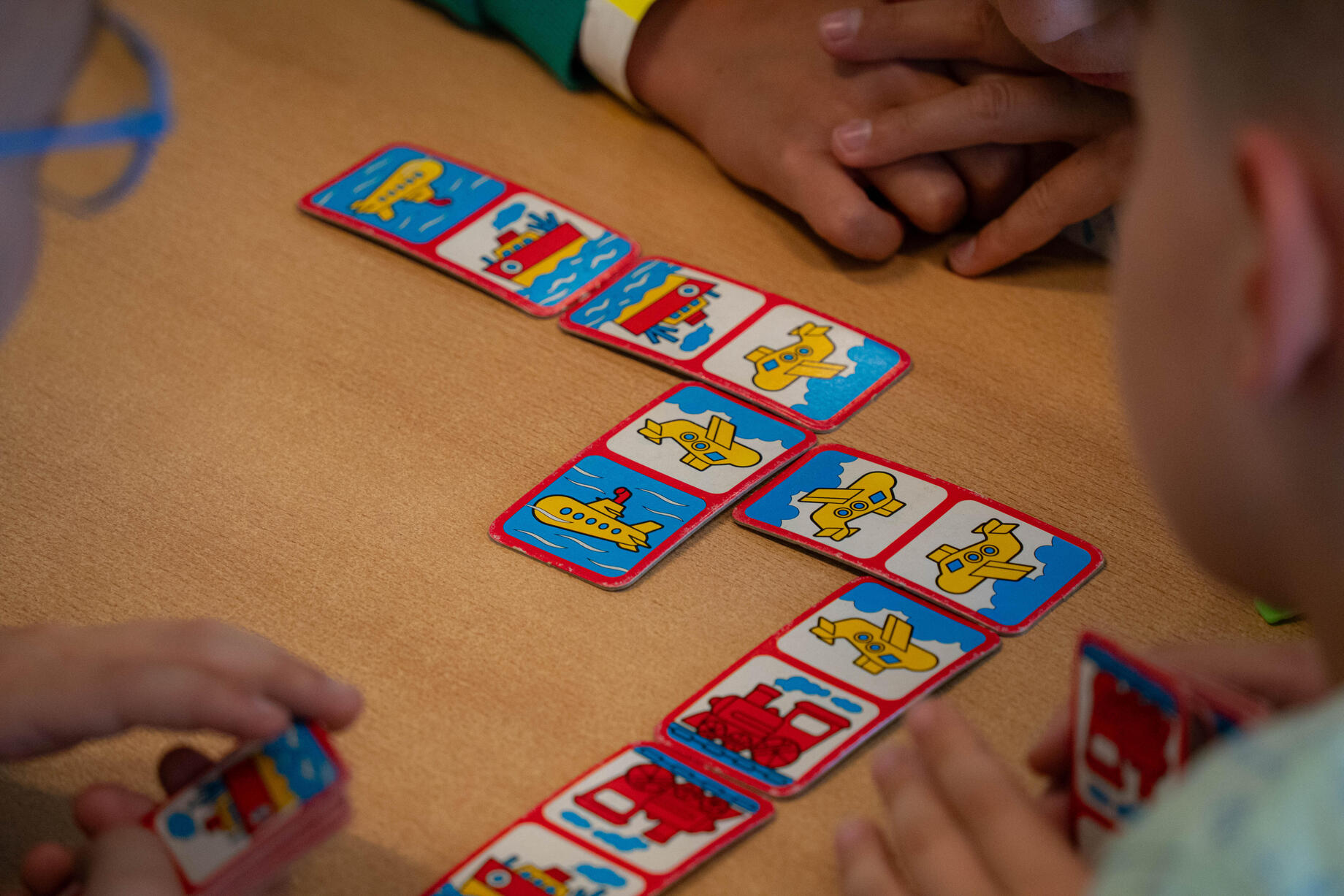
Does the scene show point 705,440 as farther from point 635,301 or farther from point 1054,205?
point 1054,205

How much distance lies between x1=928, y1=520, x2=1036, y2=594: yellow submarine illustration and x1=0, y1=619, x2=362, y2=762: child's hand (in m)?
→ 0.34

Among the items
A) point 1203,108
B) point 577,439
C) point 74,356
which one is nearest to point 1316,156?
point 1203,108

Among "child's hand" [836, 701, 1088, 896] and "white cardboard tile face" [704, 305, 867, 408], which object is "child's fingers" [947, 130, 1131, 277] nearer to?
"white cardboard tile face" [704, 305, 867, 408]

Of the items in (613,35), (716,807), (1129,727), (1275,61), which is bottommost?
(716,807)

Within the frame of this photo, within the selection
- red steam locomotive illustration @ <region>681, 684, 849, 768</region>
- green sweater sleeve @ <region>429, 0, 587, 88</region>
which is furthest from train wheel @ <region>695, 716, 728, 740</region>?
green sweater sleeve @ <region>429, 0, 587, 88</region>

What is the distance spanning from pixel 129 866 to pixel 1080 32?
735 mm

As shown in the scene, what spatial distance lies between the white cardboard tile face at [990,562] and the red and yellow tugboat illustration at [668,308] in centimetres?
24

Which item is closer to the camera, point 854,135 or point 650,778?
point 650,778

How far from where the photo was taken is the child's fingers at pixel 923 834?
0.50m

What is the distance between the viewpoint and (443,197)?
3.41 ft

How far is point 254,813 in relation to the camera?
0.54m

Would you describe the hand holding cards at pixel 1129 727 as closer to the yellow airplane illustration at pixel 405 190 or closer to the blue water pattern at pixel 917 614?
the blue water pattern at pixel 917 614

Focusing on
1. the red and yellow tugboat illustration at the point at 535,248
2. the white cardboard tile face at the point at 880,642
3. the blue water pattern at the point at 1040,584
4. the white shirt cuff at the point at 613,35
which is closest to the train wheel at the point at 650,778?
the white cardboard tile face at the point at 880,642

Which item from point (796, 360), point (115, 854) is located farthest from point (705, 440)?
point (115, 854)
